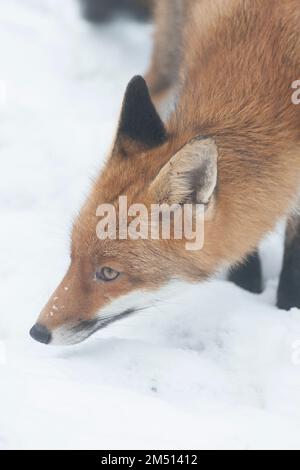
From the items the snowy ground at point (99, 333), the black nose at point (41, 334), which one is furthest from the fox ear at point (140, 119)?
the black nose at point (41, 334)

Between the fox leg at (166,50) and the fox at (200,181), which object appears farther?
the fox leg at (166,50)

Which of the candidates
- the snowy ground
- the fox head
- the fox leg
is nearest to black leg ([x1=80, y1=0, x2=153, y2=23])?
the snowy ground

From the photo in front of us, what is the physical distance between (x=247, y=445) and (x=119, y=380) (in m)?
0.70

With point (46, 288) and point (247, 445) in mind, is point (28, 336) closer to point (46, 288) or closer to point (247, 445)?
point (46, 288)

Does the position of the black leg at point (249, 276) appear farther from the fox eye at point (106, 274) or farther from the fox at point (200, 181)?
the fox eye at point (106, 274)

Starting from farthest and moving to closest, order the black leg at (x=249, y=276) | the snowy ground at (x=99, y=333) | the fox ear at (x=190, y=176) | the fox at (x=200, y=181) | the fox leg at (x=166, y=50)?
the fox leg at (x=166, y=50)
the black leg at (x=249, y=276)
the fox at (x=200, y=181)
the fox ear at (x=190, y=176)
the snowy ground at (x=99, y=333)

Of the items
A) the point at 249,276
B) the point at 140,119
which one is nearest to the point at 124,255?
the point at 140,119

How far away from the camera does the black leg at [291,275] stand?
12.5ft

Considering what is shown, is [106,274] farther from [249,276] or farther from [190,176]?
[249,276]

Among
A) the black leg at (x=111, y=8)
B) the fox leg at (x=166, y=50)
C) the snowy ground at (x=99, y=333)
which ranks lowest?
Result: the snowy ground at (x=99, y=333)

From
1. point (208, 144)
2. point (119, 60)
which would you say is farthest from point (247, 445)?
point (119, 60)

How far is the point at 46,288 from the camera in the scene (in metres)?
3.80

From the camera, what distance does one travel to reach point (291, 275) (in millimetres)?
3846

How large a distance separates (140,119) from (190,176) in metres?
0.47
